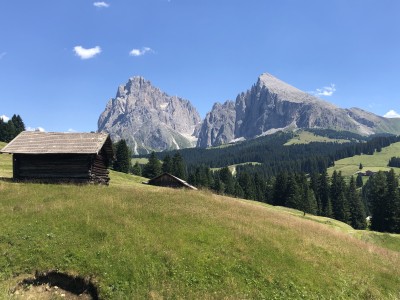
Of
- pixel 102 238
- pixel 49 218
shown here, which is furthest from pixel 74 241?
pixel 49 218

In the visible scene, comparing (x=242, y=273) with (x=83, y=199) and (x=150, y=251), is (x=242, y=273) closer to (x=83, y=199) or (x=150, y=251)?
(x=150, y=251)

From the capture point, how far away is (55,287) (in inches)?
651

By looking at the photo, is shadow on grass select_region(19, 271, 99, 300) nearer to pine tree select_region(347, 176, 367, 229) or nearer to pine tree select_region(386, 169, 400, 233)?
pine tree select_region(386, 169, 400, 233)

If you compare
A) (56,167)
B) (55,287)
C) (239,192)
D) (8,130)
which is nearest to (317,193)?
(239,192)

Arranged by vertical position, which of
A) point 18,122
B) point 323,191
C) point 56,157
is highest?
point 18,122

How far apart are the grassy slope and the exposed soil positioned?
0.40 metres

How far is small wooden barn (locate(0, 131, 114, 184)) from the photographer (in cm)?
3750

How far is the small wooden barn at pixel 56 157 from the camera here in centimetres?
3750

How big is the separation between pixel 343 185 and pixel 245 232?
→ 103 m

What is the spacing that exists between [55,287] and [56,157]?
24039 millimetres

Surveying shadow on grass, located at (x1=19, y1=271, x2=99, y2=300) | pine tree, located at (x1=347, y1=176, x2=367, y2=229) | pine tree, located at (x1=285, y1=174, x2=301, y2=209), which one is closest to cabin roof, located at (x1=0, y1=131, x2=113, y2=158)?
shadow on grass, located at (x1=19, y1=271, x2=99, y2=300)

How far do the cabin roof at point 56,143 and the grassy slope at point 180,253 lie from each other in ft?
40.1

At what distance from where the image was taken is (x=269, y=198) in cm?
12469

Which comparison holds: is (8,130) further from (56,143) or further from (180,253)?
(180,253)
